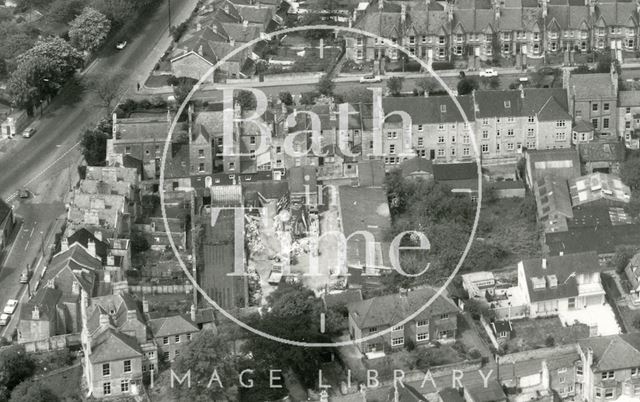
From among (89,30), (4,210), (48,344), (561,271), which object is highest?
(89,30)

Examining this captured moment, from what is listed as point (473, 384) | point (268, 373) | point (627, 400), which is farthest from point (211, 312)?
point (627, 400)

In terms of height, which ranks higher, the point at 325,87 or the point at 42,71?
the point at 42,71

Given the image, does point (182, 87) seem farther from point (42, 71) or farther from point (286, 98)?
point (42, 71)

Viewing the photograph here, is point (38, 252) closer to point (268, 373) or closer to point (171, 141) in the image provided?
point (171, 141)

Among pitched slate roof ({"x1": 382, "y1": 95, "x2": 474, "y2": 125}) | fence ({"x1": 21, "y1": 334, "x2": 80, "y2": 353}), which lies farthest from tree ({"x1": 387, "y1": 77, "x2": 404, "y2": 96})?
fence ({"x1": 21, "y1": 334, "x2": 80, "y2": 353})

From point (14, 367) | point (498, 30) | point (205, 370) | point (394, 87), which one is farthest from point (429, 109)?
point (14, 367)

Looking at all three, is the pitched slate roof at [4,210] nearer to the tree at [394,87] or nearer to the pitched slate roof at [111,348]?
the pitched slate roof at [111,348]

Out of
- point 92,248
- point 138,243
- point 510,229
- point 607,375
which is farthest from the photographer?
point 510,229

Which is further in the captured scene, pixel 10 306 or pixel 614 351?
pixel 10 306
